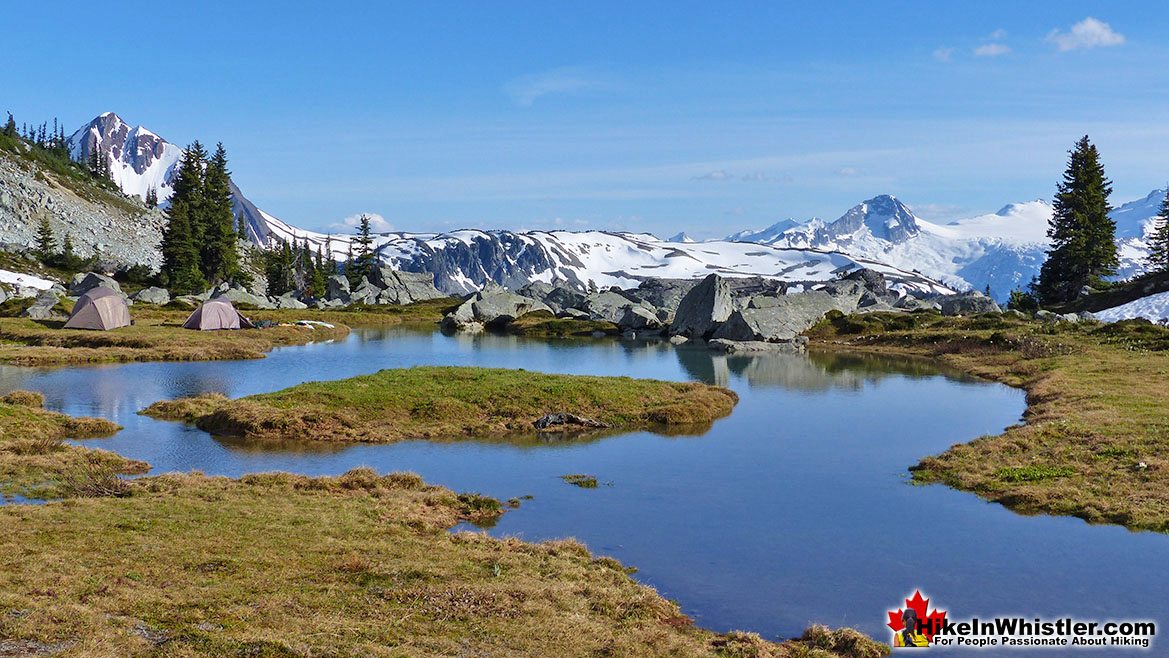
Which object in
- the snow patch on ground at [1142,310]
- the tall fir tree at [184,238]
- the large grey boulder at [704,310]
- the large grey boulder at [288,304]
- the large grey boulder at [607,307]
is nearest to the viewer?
the snow patch on ground at [1142,310]

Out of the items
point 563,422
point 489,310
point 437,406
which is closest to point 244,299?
point 489,310

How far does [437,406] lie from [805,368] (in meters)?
41.6

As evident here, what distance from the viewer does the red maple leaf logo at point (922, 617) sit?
18.7 m

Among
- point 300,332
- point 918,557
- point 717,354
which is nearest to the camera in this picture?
point 918,557

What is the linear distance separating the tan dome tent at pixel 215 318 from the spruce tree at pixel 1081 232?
9510 cm

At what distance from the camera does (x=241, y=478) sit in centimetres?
2914

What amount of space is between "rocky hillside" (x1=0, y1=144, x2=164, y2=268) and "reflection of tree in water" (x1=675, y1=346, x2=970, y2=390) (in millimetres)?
127805

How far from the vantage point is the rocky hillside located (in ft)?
548

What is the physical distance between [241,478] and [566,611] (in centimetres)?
1549

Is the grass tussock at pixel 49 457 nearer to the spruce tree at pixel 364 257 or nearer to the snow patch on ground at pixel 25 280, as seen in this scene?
the snow patch on ground at pixel 25 280

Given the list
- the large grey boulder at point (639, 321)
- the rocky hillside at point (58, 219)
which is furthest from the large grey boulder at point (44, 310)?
the rocky hillside at point (58, 219)

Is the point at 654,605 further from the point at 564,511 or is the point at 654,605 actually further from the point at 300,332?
the point at 300,332

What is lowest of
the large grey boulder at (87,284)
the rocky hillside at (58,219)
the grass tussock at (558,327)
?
the grass tussock at (558,327)

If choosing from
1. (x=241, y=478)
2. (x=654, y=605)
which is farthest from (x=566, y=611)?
(x=241, y=478)
